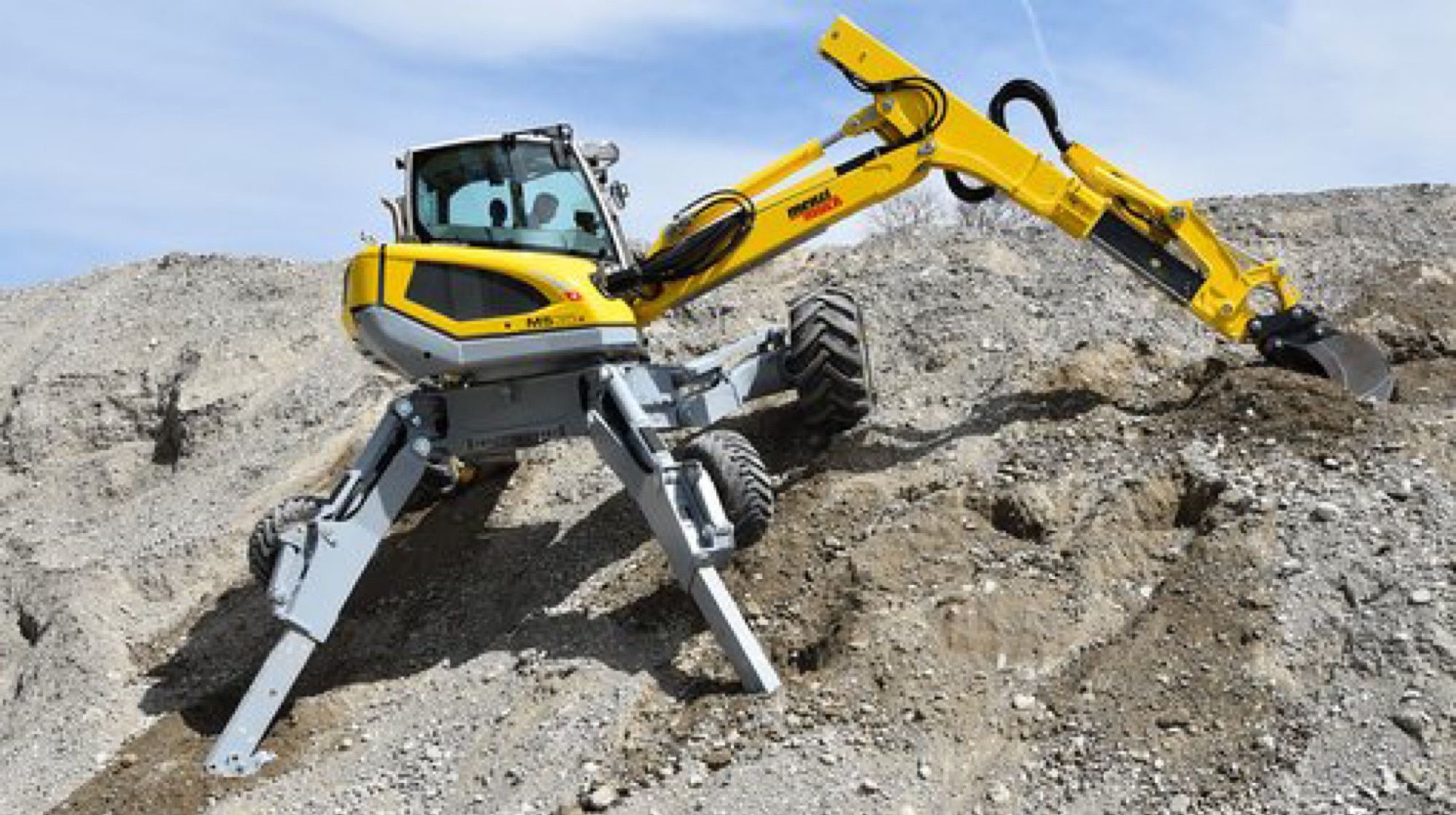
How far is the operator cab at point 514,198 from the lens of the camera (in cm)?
861

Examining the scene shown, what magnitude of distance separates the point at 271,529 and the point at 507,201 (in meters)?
2.32

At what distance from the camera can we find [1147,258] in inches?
340

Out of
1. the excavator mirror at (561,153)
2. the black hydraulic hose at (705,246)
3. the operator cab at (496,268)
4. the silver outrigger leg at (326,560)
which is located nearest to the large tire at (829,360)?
the black hydraulic hose at (705,246)

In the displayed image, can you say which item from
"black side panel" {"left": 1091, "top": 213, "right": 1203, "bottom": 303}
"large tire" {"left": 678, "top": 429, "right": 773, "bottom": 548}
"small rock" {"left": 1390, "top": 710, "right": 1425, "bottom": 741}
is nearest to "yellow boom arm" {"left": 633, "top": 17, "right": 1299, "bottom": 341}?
"black side panel" {"left": 1091, "top": 213, "right": 1203, "bottom": 303}

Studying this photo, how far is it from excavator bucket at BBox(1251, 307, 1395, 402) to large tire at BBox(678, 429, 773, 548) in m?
2.83

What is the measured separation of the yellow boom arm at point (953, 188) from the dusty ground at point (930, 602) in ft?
1.91

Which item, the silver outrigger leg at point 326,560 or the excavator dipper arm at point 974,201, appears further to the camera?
the excavator dipper arm at point 974,201

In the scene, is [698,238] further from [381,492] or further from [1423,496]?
[1423,496]

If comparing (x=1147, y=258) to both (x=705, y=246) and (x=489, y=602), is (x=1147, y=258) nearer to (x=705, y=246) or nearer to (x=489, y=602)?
(x=705, y=246)

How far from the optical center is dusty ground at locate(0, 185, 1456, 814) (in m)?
6.50

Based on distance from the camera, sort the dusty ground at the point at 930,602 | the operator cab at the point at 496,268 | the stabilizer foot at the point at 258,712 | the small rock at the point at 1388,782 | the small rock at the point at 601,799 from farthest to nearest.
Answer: the operator cab at the point at 496,268
the stabilizer foot at the point at 258,712
the small rock at the point at 601,799
the dusty ground at the point at 930,602
the small rock at the point at 1388,782

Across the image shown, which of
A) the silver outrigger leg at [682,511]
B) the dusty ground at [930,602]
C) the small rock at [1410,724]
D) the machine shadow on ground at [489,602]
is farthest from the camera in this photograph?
the machine shadow on ground at [489,602]

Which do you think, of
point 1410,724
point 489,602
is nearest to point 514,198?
point 489,602

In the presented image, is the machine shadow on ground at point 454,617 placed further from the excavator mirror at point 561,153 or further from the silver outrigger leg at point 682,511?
the excavator mirror at point 561,153
